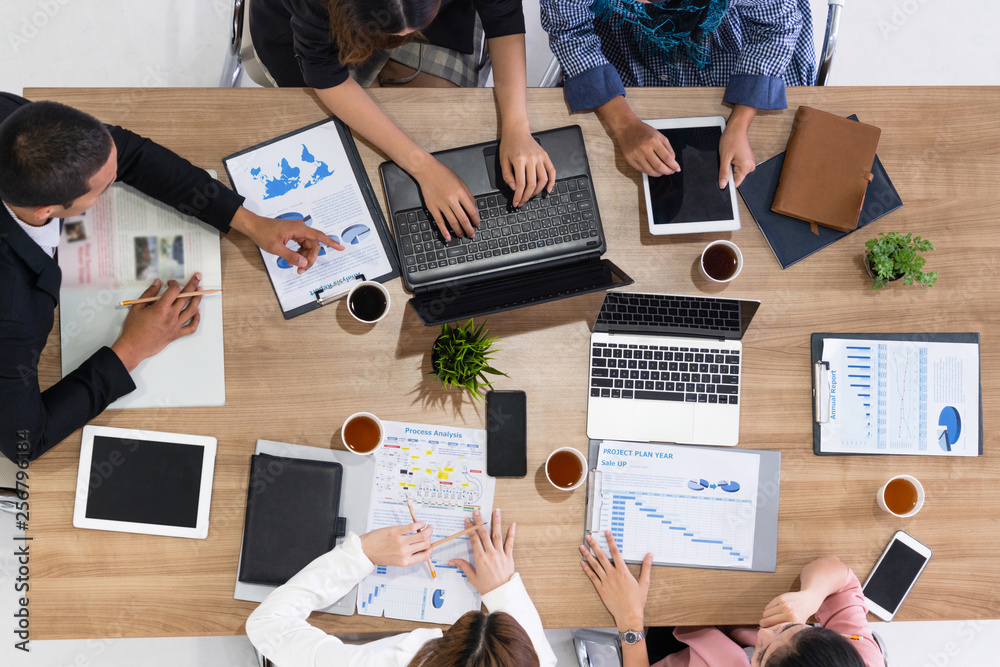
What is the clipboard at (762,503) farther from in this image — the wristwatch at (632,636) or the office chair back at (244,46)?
the office chair back at (244,46)

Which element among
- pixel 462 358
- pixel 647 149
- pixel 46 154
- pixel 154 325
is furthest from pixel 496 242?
pixel 46 154

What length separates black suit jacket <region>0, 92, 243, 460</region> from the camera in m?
1.14

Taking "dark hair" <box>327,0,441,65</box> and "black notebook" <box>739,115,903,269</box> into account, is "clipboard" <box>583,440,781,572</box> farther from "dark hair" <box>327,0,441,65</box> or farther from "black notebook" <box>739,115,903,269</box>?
"dark hair" <box>327,0,441,65</box>

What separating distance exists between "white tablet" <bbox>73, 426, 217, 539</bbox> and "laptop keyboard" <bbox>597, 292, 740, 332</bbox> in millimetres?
875

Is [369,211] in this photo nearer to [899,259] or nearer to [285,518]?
[285,518]

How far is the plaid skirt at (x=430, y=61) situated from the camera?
→ 1.56 meters

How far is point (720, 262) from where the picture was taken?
135 centimetres

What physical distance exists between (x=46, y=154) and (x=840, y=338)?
1582mm

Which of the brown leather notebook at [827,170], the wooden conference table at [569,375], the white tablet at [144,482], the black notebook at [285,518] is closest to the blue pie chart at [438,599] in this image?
the wooden conference table at [569,375]

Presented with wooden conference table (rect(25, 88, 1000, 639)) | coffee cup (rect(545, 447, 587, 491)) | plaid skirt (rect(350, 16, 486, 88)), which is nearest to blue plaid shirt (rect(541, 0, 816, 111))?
wooden conference table (rect(25, 88, 1000, 639))

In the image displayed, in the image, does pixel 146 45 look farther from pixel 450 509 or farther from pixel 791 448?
pixel 791 448

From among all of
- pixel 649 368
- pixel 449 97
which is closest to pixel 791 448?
pixel 649 368

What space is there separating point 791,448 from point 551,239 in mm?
686

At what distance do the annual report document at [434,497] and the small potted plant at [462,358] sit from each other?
11 cm
